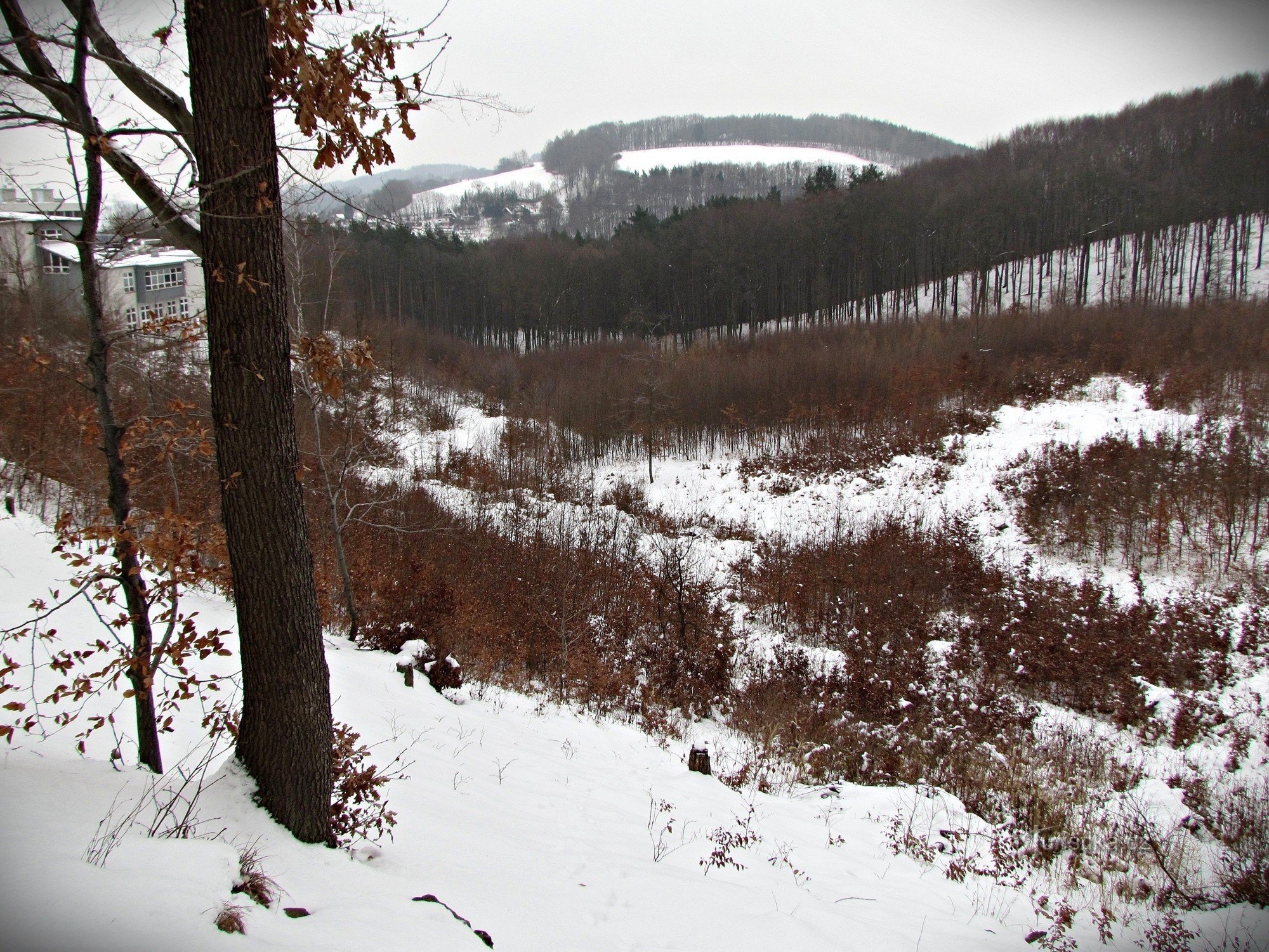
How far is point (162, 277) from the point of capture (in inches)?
1041

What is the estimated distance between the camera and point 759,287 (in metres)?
50.7

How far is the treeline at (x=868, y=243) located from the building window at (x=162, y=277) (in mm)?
19427

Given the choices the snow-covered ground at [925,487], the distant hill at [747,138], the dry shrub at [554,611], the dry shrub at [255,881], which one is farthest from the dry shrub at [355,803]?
the distant hill at [747,138]

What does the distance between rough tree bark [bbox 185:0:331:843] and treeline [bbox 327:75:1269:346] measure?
48123 millimetres

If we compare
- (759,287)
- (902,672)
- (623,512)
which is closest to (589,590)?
(902,672)

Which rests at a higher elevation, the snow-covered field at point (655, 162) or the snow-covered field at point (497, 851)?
the snow-covered field at point (655, 162)

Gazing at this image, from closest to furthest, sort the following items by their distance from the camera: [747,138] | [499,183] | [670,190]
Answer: [670,190], [499,183], [747,138]

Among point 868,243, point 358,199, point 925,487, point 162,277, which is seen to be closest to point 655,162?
point 868,243

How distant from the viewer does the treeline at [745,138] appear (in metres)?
124

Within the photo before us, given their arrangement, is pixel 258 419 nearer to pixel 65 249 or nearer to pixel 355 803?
pixel 355 803

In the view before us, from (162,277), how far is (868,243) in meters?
45.8

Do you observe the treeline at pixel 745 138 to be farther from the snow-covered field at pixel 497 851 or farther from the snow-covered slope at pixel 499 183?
the snow-covered field at pixel 497 851

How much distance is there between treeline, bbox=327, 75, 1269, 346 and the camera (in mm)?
44750

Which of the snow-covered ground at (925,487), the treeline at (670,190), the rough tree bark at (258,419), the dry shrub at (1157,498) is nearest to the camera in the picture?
the rough tree bark at (258,419)
